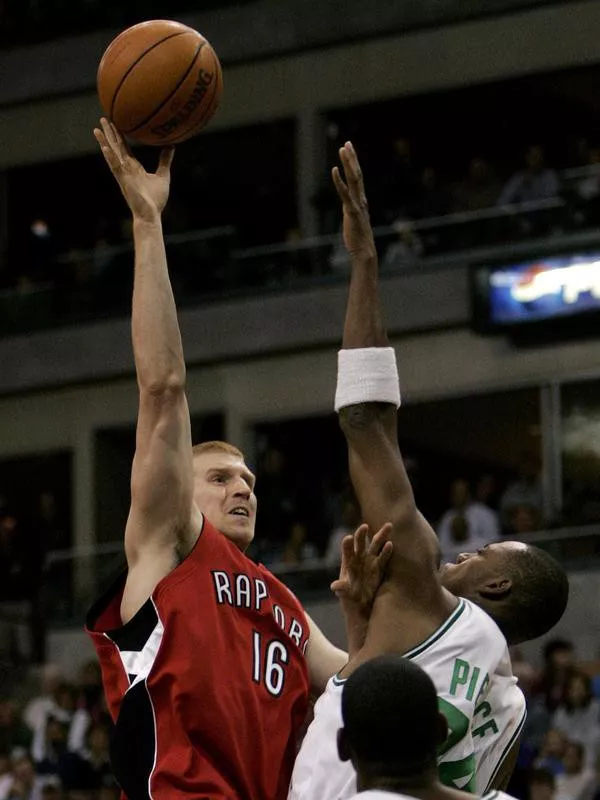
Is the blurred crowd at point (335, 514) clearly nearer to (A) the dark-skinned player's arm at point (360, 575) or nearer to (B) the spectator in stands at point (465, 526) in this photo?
(B) the spectator in stands at point (465, 526)

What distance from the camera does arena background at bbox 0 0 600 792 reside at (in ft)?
60.9

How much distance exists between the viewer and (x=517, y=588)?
4.96 meters

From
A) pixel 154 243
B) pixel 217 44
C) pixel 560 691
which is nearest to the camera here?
pixel 154 243

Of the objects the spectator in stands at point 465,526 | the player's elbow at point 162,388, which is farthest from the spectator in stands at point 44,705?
the player's elbow at point 162,388

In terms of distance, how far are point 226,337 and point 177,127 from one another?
14.6m

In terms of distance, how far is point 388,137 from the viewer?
22094 millimetres

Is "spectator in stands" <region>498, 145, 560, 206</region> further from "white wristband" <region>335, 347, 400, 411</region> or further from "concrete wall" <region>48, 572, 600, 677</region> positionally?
"white wristband" <region>335, 347, 400, 411</region>

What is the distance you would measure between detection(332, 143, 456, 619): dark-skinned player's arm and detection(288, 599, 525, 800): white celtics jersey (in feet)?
0.30

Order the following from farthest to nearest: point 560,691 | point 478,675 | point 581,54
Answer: point 581,54
point 560,691
point 478,675

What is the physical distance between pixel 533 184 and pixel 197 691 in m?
14.2

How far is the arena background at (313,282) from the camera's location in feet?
60.9

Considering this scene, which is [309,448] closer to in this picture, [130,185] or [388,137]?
[388,137]

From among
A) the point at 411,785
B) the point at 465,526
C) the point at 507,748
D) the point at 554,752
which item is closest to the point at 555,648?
the point at 554,752

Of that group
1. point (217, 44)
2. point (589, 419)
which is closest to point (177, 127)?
point (589, 419)
